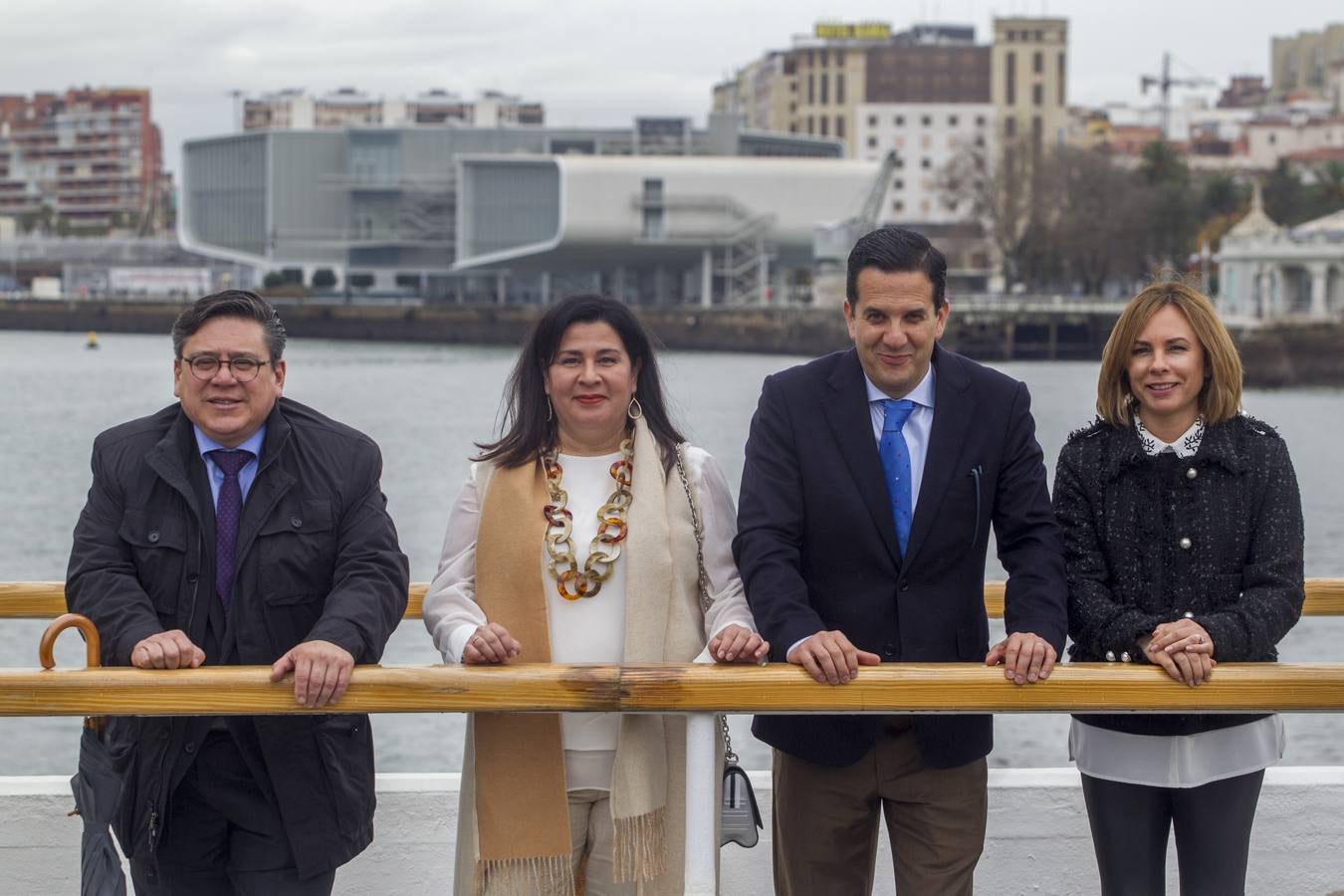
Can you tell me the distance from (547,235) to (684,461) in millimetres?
83794

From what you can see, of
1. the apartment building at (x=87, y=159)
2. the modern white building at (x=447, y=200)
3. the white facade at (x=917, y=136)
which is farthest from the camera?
the apartment building at (x=87, y=159)

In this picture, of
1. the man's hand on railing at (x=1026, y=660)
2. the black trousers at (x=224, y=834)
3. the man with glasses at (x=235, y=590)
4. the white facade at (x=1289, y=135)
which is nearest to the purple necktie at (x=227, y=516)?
the man with glasses at (x=235, y=590)

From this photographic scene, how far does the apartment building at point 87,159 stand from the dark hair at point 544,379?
17297 cm

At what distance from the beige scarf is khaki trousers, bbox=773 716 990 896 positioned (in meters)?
0.27

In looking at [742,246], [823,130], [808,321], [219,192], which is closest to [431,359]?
[808,321]

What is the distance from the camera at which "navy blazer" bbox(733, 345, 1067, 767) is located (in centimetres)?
306

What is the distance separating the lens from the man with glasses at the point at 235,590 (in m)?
2.92

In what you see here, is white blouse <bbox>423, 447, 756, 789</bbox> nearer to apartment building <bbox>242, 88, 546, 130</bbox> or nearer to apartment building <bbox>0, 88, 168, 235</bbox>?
apartment building <bbox>242, 88, 546, 130</bbox>

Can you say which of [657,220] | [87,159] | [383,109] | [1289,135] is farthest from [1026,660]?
[87,159]

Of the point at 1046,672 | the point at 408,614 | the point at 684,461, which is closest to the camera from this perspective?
the point at 1046,672

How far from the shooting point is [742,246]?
283 ft

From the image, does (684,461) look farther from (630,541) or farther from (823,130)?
(823,130)

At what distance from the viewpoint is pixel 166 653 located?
9.06ft

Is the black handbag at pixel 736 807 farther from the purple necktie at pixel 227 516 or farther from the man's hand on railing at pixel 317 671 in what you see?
the purple necktie at pixel 227 516
